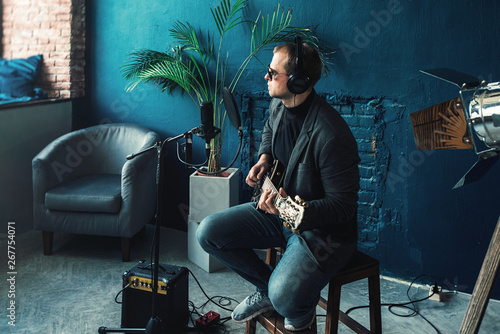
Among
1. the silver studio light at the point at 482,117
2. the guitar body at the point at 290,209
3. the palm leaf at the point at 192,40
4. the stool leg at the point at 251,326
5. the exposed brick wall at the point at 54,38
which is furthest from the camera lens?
the exposed brick wall at the point at 54,38

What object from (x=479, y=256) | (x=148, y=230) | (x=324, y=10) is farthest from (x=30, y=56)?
(x=479, y=256)

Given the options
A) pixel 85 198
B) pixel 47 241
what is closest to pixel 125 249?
pixel 85 198

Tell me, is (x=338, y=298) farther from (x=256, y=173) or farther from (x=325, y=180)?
(x=256, y=173)

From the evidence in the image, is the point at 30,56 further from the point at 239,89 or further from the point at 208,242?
the point at 208,242

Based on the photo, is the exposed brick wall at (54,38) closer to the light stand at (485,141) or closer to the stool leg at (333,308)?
the stool leg at (333,308)

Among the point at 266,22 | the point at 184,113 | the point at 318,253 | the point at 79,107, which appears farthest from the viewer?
the point at 79,107

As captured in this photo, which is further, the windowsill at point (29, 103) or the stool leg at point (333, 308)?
the windowsill at point (29, 103)

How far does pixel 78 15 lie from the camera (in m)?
4.00

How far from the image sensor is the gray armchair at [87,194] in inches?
129

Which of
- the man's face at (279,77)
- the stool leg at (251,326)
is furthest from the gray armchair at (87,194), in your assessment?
the man's face at (279,77)

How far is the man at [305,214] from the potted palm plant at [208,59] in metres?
1.02

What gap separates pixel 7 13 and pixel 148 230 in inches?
84.2

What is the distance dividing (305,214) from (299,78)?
549mm

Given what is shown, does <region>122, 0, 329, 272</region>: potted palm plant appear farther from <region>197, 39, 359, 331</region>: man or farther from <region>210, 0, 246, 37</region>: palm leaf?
<region>197, 39, 359, 331</region>: man
